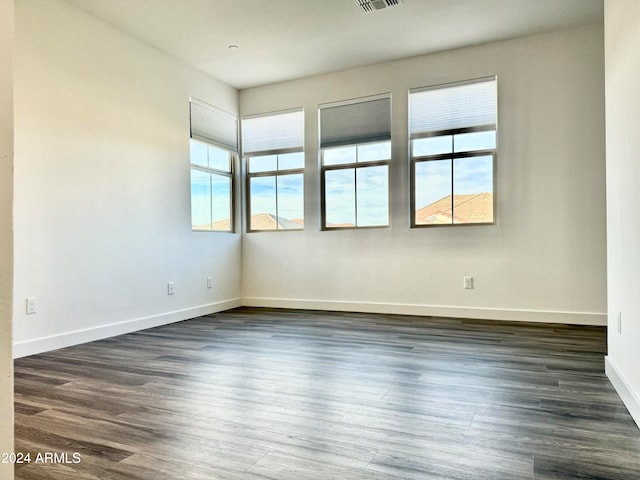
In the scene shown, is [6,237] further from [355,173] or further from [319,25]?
[355,173]

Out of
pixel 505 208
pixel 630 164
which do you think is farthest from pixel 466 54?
pixel 630 164

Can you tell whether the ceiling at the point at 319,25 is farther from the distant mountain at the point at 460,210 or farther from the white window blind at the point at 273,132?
the distant mountain at the point at 460,210

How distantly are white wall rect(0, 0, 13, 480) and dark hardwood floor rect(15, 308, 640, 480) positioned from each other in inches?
31.1

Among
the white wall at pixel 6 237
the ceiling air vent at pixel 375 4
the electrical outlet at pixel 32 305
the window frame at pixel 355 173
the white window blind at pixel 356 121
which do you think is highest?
the ceiling air vent at pixel 375 4

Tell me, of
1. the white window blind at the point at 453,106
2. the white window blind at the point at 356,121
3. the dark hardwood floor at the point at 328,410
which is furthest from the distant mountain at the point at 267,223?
the dark hardwood floor at the point at 328,410

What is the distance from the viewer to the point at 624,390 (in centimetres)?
214

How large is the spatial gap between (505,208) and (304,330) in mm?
2456

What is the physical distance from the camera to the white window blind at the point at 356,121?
508 cm

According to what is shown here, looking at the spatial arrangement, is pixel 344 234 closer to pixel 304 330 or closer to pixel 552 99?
pixel 304 330

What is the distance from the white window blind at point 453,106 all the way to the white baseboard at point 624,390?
2.90m

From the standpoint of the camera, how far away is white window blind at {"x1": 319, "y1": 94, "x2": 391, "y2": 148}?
5082mm

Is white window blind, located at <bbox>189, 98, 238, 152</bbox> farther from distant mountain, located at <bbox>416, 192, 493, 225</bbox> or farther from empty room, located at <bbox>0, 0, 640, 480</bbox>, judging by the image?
distant mountain, located at <bbox>416, 192, 493, 225</bbox>

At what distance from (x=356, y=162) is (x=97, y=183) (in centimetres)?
286

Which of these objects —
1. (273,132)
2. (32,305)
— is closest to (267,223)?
(273,132)
